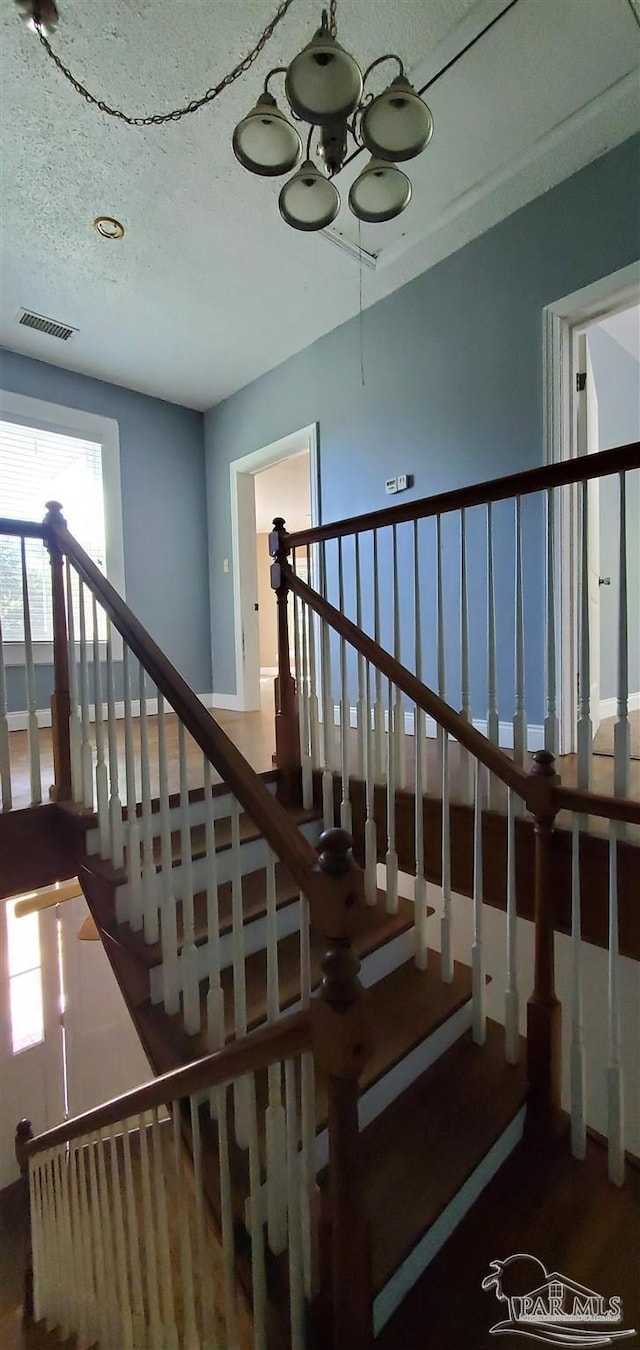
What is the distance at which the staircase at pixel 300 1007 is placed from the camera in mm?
983

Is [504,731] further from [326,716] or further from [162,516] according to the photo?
[162,516]

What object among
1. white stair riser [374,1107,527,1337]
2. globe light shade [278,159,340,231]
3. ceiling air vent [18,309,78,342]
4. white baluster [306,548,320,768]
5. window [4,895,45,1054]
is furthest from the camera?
window [4,895,45,1054]

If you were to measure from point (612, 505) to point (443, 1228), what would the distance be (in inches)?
146

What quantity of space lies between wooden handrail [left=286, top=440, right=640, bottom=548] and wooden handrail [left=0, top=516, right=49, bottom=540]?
926mm

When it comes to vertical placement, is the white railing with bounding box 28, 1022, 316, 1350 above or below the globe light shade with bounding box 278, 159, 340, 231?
below

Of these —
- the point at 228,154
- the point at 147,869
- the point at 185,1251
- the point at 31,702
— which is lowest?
the point at 185,1251

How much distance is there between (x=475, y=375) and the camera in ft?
9.39

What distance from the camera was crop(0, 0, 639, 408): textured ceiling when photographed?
184 centimetres

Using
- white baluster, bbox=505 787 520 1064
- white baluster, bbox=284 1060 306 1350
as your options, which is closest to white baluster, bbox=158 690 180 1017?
white baluster, bbox=284 1060 306 1350

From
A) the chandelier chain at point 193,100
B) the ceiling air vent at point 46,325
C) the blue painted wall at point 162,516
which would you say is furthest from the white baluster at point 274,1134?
the ceiling air vent at point 46,325

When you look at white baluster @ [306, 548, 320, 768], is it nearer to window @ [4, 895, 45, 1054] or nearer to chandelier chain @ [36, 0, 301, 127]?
chandelier chain @ [36, 0, 301, 127]

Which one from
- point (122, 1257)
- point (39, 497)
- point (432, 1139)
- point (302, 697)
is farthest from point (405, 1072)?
point (39, 497)

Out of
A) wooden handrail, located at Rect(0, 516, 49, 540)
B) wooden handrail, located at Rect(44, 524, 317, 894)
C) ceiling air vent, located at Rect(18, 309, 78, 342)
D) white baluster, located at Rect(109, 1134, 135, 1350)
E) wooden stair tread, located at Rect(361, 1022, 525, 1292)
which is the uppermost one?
ceiling air vent, located at Rect(18, 309, 78, 342)

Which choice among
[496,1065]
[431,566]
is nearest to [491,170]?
[431,566]
